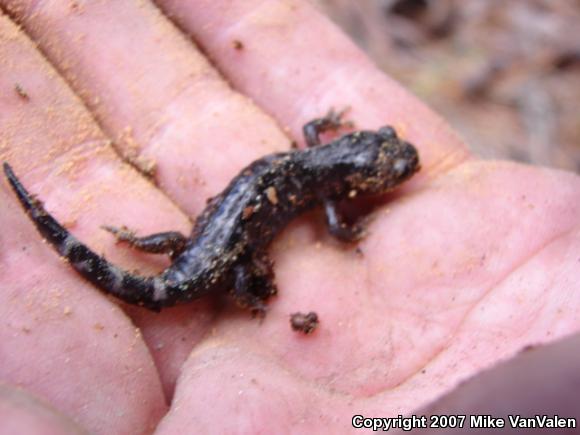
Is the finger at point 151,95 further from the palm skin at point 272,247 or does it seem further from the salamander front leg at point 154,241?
the salamander front leg at point 154,241

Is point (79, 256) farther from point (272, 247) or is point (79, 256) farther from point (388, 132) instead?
point (388, 132)

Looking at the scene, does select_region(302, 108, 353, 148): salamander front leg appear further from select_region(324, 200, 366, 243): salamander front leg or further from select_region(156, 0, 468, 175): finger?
select_region(324, 200, 366, 243): salamander front leg

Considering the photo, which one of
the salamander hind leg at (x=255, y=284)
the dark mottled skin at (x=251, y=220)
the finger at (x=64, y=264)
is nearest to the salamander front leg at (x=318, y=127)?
the dark mottled skin at (x=251, y=220)

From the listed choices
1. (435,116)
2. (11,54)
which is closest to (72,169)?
(11,54)

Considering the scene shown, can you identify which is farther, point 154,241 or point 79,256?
point 154,241

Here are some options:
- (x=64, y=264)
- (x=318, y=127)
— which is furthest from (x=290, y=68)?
(x=64, y=264)

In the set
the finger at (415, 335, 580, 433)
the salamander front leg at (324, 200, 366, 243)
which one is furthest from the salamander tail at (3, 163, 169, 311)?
the finger at (415, 335, 580, 433)
